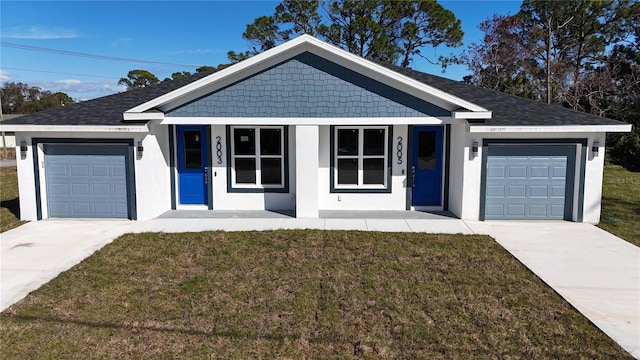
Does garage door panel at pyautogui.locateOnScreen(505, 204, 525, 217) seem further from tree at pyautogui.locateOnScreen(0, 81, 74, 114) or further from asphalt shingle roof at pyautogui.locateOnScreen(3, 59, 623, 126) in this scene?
tree at pyautogui.locateOnScreen(0, 81, 74, 114)

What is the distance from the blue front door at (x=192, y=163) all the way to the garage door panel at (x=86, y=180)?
1.51 metres

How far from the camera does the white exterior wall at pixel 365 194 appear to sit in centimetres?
1124

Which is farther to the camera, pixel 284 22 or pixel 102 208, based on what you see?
pixel 284 22

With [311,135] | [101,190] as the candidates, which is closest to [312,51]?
[311,135]

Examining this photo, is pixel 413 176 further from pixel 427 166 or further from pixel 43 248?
pixel 43 248

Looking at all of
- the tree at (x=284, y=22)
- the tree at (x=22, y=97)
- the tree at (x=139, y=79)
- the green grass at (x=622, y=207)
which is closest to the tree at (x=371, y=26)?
the tree at (x=284, y=22)

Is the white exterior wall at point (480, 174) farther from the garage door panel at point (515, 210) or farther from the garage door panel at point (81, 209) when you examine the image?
the garage door panel at point (81, 209)

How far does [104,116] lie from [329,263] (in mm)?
7278

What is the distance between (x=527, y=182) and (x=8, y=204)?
14986 mm

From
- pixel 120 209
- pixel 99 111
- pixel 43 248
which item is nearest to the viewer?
pixel 43 248

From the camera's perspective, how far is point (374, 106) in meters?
10.2

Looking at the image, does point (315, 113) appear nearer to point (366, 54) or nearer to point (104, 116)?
point (104, 116)

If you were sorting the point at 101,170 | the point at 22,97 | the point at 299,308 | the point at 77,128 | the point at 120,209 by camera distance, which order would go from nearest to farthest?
the point at 299,308 → the point at 77,128 → the point at 101,170 → the point at 120,209 → the point at 22,97

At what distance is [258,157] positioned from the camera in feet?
37.4
